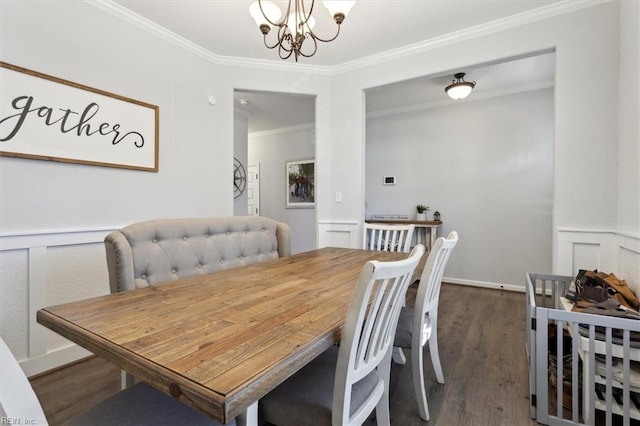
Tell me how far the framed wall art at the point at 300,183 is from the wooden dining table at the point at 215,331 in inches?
161

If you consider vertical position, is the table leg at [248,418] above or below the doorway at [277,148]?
below

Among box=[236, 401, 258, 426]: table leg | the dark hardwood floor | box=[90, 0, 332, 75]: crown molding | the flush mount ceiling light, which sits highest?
box=[90, 0, 332, 75]: crown molding

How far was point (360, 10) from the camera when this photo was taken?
90.0 inches

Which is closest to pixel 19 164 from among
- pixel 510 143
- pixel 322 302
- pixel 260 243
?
pixel 260 243

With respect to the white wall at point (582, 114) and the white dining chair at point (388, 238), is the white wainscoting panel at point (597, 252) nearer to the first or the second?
the white wall at point (582, 114)

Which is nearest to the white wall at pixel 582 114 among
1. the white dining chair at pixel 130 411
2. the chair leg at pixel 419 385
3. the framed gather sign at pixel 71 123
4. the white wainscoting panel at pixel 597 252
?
the white wainscoting panel at pixel 597 252

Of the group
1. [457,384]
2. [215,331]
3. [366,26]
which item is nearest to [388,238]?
[457,384]

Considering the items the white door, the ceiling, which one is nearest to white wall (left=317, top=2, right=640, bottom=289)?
the ceiling

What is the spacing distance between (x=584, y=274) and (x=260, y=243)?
2.13 metres

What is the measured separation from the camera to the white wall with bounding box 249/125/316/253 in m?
5.50

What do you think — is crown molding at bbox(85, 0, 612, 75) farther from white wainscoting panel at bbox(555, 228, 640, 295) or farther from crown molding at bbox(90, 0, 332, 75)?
white wainscoting panel at bbox(555, 228, 640, 295)

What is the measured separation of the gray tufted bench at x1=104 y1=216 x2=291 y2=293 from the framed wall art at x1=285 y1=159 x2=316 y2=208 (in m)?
3.22

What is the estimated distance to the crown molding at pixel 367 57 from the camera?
2.21 meters

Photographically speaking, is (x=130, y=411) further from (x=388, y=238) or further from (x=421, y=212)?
(x=421, y=212)
